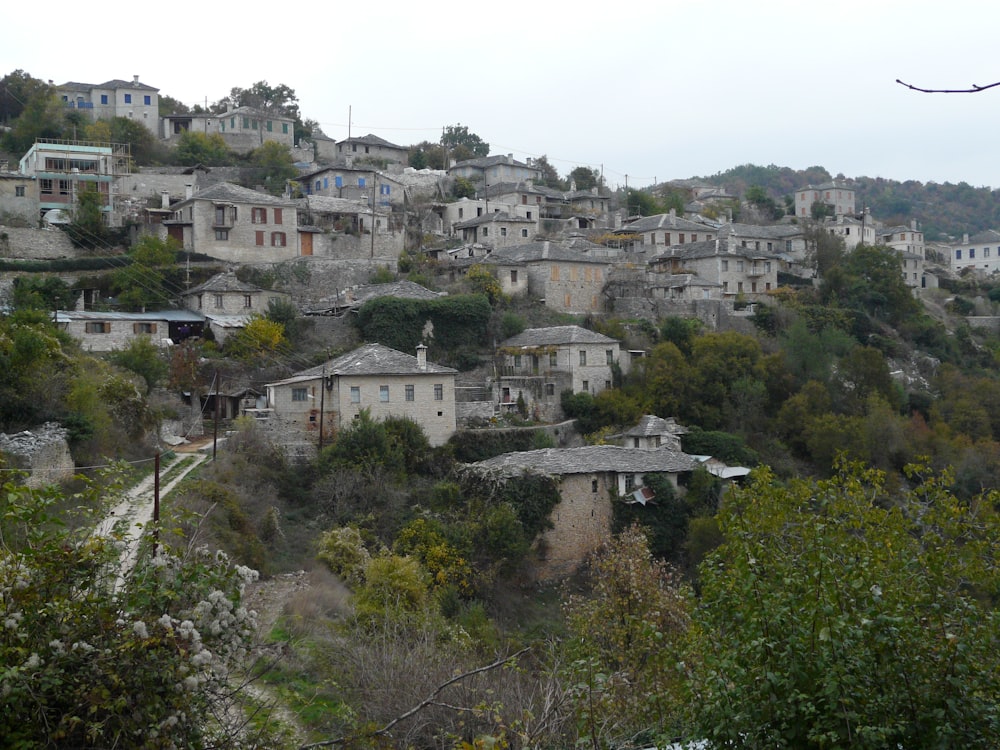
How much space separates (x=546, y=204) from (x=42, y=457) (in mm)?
46144

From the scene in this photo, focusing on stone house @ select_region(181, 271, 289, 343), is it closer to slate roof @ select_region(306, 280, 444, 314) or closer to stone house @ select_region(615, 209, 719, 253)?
slate roof @ select_region(306, 280, 444, 314)

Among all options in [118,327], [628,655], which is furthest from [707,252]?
[628,655]

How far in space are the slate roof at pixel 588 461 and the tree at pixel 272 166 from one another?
1165 inches

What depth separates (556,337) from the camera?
41375 millimetres

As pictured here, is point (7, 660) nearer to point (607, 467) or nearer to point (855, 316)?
point (607, 467)

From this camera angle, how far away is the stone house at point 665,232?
195 feet

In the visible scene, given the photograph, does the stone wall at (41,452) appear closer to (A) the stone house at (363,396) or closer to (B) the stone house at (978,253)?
(A) the stone house at (363,396)

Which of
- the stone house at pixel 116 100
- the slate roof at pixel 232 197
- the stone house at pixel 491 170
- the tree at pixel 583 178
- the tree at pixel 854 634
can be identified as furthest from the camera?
the tree at pixel 583 178

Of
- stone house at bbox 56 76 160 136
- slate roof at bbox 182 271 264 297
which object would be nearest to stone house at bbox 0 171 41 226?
slate roof at bbox 182 271 264 297

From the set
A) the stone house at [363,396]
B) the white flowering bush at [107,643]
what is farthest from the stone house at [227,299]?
the white flowering bush at [107,643]

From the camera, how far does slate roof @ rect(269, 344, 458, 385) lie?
114ft

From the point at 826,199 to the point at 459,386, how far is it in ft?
188

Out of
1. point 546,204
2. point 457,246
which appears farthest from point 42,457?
point 546,204

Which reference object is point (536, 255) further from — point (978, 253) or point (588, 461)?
point (978, 253)
